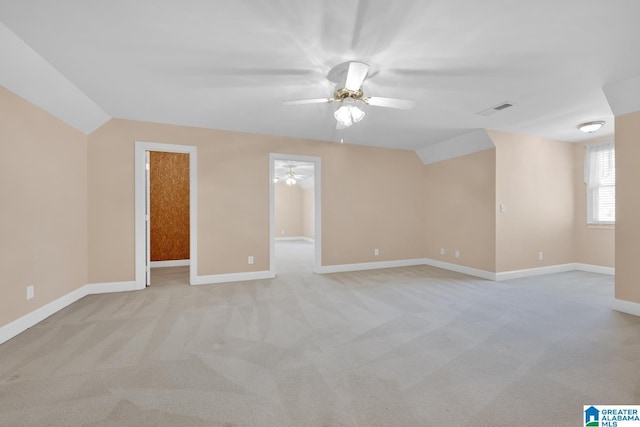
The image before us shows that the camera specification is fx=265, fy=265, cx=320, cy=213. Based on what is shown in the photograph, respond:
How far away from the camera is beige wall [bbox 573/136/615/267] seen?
16.0 ft

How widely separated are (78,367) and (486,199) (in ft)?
18.1

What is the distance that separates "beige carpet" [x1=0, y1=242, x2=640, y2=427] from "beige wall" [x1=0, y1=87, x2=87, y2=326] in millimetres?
418

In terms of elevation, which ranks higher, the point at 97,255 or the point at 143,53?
the point at 143,53

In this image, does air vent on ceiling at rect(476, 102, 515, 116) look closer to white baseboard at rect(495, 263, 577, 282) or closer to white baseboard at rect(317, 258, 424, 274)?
white baseboard at rect(495, 263, 577, 282)

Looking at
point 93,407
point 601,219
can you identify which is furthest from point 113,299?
point 601,219

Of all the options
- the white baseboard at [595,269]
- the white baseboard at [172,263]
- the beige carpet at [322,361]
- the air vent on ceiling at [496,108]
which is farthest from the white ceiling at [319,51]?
the white baseboard at [172,263]

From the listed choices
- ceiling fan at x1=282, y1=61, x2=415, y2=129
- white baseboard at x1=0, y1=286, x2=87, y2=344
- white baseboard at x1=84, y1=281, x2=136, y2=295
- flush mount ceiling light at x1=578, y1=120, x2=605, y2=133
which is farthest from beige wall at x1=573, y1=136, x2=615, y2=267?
white baseboard at x1=0, y1=286, x2=87, y2=344

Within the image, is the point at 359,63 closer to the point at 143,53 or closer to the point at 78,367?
the point at 143,53

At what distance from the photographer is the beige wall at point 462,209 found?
455 centimetres

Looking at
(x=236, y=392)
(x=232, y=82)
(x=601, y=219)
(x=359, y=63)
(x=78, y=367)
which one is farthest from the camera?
(x=601, y=219)

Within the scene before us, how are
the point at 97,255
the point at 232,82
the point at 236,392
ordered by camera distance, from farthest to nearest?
the point at 97,255
the point at 232,82
the point at 236,392

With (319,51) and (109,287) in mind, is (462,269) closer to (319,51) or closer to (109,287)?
(319,51)

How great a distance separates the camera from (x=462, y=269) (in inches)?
197

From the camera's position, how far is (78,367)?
192 cm
